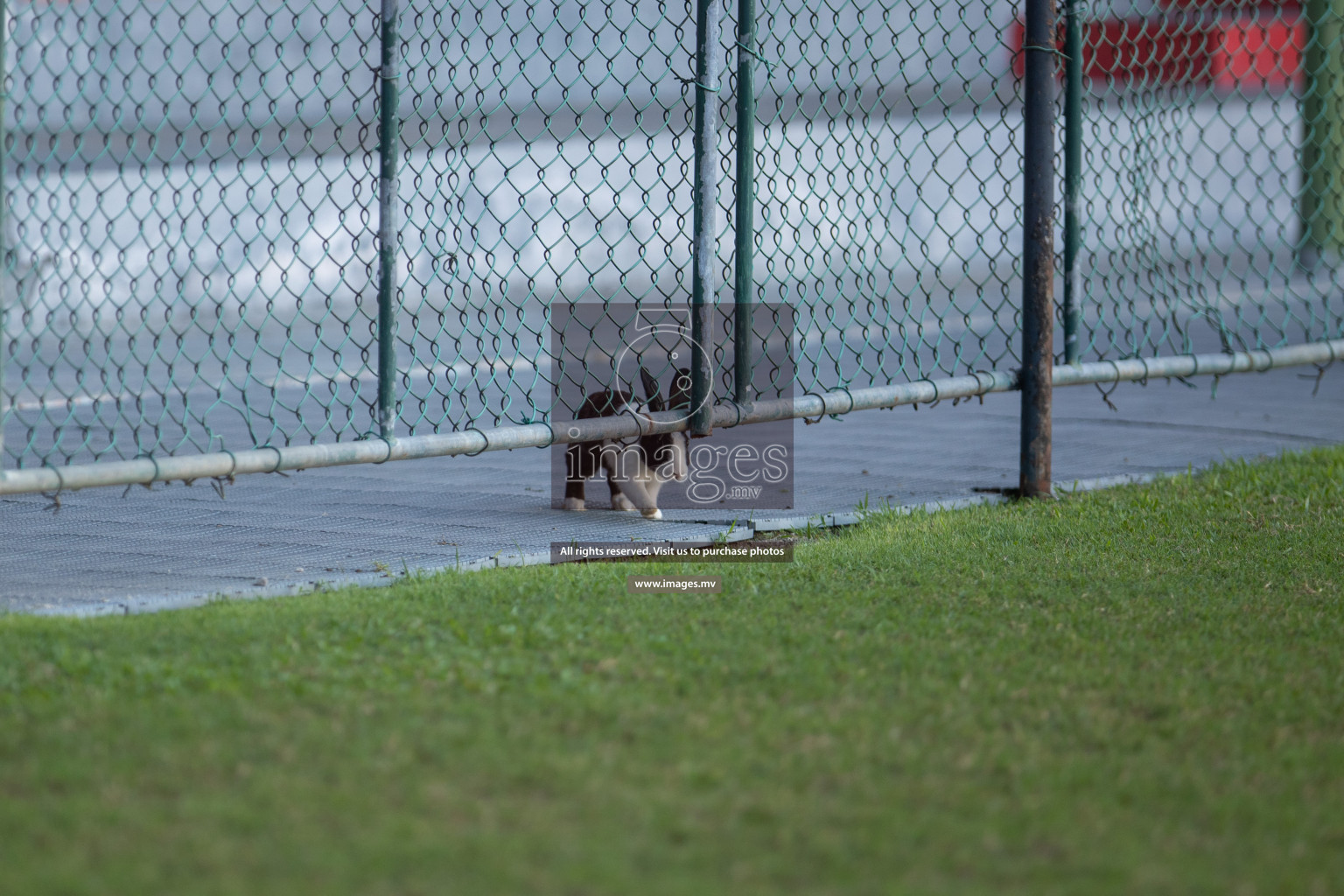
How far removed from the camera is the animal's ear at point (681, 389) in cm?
459

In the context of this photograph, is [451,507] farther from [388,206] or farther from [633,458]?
[388,206]

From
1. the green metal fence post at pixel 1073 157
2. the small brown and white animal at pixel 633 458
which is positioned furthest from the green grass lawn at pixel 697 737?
the green metal fence post at pixel 1073 157

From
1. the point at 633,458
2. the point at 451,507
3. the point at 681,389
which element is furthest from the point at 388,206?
the point at 451,507

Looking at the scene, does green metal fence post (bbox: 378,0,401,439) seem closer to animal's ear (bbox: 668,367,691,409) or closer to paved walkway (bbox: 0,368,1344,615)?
paved walkway (bbox: 0,368,1344,615)

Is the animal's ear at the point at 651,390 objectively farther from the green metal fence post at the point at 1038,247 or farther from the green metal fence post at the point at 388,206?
the green metal fence post at the point at 1038,247

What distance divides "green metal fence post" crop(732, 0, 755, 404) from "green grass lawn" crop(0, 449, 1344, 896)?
0.87 metres

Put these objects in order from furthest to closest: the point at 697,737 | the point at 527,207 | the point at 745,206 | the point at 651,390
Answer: the point at 527,207
the point at 651,390
the point at 745,206
the point at 697,737

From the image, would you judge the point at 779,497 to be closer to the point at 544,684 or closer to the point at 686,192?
the point at 544,684

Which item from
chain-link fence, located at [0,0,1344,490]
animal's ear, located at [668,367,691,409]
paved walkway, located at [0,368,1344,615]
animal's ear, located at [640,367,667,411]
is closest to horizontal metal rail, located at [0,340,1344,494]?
animal's ear, located at [668,367,691,409]

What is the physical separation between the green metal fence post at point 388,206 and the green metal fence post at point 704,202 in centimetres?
84

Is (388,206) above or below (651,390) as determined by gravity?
above

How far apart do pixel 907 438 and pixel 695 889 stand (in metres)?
4.68

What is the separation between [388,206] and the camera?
394 cm

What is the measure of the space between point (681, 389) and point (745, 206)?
0.55 m
